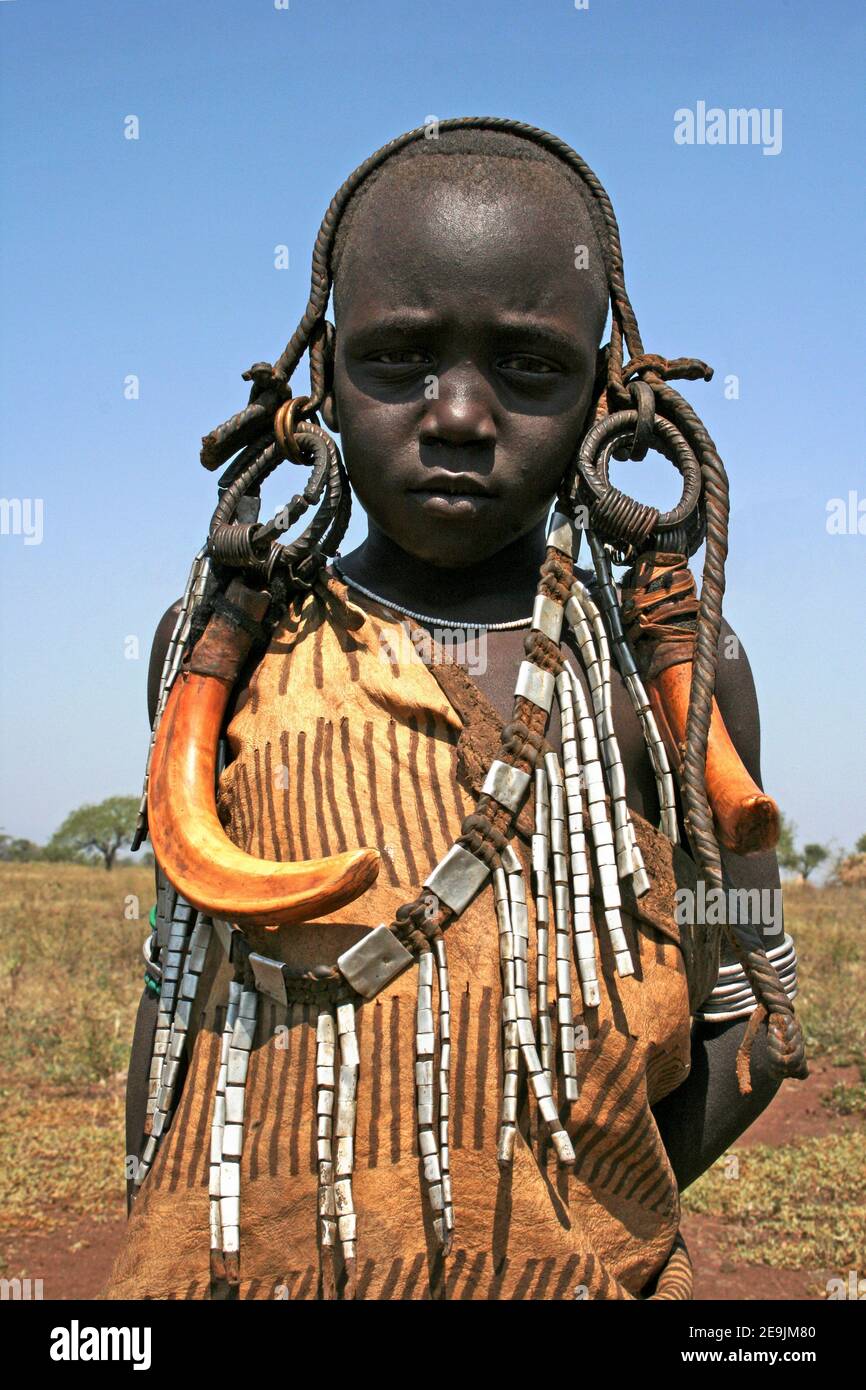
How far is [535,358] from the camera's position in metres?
1.97

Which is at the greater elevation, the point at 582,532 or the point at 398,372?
the point at 398,372

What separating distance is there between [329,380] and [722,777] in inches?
36.1

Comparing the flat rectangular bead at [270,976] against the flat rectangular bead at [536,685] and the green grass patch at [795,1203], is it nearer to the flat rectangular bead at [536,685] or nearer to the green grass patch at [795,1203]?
the flat rectangular bead at [536,685]

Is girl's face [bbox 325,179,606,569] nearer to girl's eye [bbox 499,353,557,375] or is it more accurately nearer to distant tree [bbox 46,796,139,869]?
girl's eye [bbox 499,353,557,375]

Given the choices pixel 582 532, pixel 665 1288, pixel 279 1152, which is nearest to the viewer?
pixel 279 1152

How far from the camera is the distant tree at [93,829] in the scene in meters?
29.4

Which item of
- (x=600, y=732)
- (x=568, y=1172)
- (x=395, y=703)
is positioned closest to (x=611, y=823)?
(x=600, y=732)

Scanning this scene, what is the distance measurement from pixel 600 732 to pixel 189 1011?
2.47ft

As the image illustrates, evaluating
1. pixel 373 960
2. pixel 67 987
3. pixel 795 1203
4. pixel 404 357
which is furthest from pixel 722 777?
pixel 67 987

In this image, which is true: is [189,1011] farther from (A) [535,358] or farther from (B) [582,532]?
(A) [535,358]

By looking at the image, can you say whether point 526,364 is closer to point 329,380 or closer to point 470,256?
point 470,256

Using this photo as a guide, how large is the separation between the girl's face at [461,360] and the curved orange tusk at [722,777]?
1.14 ft

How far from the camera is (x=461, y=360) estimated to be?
1933mm

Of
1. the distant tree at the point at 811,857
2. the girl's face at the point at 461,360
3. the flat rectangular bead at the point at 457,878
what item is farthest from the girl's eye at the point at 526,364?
the distant tree at the point at 811,857
